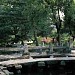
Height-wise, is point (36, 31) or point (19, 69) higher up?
point (36, 31)

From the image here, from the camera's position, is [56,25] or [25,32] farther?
[56,25]

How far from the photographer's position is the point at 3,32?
26266 millimetres

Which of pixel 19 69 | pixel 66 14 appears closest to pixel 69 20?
pixel 66 14

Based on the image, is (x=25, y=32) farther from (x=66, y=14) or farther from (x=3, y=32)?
(x=66, y=14)

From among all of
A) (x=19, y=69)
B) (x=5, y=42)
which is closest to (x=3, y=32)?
(x=5, y=42)

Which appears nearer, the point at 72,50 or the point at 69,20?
the point at 72,50

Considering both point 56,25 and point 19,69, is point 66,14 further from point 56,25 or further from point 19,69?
point 19,69

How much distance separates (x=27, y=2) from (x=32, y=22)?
1682 mm

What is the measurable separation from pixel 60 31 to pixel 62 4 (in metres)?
3.02

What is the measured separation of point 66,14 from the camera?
2958cm

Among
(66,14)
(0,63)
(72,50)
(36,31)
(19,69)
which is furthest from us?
(66,14)

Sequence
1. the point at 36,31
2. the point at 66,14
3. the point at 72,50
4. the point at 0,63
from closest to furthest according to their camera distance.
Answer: the point at 0,63, the point at 72,50, the point at 36,31, the point at 66,14

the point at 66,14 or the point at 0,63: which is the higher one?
the point at 66,14

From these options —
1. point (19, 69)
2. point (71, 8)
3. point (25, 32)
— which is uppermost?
point (71, 8)
